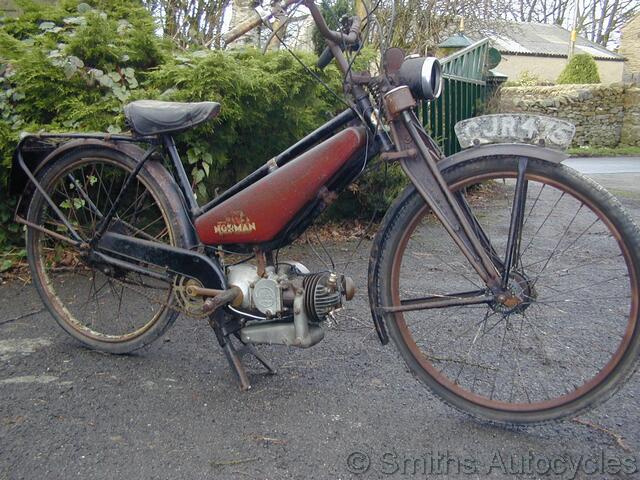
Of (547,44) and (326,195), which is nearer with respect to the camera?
(326,195)

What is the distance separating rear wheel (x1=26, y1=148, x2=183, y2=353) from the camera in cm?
294

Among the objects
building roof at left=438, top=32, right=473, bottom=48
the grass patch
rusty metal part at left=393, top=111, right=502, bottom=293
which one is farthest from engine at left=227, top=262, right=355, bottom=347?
the grass patch

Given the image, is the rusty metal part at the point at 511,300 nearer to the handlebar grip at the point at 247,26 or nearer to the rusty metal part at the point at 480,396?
the rusty metal part at the point at 480,396

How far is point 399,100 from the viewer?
232 cm

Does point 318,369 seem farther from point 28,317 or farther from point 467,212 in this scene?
point 28,317

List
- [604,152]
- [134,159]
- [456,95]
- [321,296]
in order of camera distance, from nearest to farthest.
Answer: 1. [321,296]
2. [134,159]
3. [456,95]
4. [604,152]

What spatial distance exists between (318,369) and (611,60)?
4883cm

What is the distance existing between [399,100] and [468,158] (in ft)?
1.17

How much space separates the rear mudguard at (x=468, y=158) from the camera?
2174 millimetres

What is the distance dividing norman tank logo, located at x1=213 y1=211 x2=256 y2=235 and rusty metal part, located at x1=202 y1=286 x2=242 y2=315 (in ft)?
0.86

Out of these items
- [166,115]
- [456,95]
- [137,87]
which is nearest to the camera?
[166,115]

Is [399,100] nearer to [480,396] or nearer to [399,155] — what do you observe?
[399,155]

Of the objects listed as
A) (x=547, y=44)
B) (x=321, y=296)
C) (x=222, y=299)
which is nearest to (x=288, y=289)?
(x=321, y=296)

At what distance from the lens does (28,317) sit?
12.0 ft
